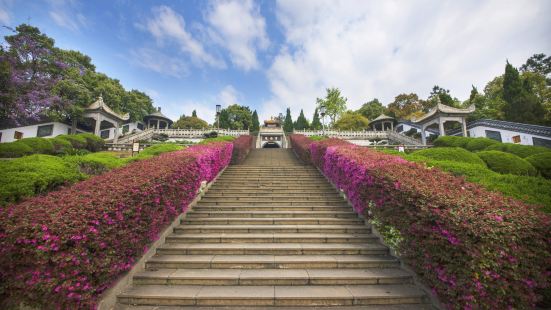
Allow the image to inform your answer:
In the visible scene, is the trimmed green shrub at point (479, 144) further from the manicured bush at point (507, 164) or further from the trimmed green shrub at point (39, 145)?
the trimmed green shrub at point (39, 145)

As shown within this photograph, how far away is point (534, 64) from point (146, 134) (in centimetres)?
5923

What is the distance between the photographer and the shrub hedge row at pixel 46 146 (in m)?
10.7

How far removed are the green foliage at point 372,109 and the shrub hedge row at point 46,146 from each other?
156ft

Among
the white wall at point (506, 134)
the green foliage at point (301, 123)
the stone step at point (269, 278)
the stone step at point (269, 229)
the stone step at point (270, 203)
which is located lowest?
the stone step at point (269, 278)

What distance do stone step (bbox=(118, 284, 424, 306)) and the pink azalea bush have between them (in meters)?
0.66

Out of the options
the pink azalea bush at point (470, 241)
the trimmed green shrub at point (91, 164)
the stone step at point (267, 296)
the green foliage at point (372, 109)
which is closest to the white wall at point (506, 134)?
the pink azalea bush at point (470, 241)

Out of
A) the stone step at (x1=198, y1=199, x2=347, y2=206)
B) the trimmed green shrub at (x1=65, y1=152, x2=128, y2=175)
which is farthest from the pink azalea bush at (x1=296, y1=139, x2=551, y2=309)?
the trimmed green shrub at (x1=65, y1=152, x2=128, y2=175)

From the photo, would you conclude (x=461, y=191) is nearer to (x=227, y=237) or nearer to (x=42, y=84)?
(x=227, y=237)

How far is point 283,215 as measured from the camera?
680 centimetres

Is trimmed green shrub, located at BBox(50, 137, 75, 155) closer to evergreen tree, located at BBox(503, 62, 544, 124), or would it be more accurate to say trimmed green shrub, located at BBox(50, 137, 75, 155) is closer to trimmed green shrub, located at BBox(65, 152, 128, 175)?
trimmed green shrub, located at BBox(65, 152, 128, 175)

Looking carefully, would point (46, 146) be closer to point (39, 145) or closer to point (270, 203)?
point (39, 145)

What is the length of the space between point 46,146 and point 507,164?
21508 mm

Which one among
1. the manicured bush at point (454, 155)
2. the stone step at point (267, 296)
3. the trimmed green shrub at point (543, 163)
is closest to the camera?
the stone step at point (267, 296)

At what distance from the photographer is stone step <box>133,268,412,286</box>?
13.5 feet
